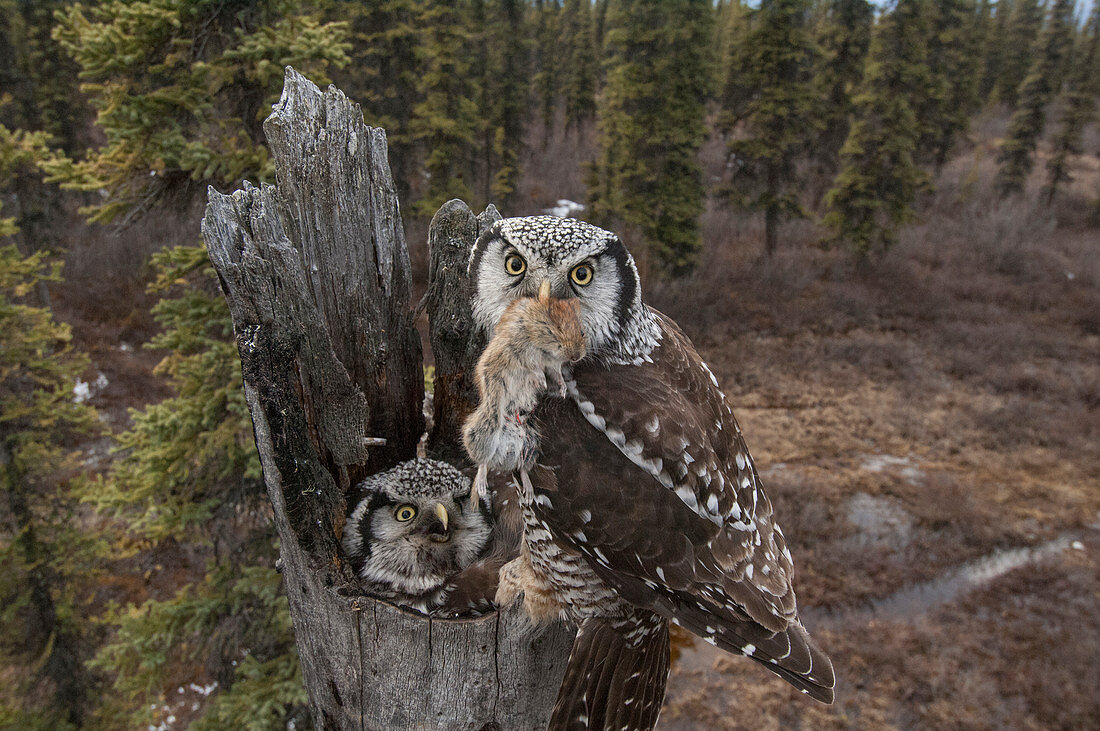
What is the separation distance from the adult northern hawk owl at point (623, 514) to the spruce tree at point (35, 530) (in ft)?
32.8

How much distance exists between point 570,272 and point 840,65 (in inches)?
1346

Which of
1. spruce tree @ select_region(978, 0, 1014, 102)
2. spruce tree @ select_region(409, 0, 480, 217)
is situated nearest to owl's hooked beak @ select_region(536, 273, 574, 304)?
spruce tree @ select_region(409, 0, 480, 217)

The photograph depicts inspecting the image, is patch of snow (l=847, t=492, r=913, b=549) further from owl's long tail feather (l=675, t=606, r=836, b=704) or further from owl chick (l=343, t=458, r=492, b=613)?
owl chick (l=343, t=458, r=492, b=613)

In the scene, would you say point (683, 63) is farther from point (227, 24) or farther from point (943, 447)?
point (227, 24)

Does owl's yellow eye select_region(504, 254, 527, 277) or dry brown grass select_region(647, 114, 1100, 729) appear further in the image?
dry brown grass select_region(647, 114, 1100, 729)

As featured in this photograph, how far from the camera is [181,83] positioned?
6348mm

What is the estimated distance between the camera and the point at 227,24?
6.44 meters

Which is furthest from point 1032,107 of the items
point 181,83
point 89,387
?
point 89,387

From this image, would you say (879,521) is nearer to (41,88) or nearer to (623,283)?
(623,283)

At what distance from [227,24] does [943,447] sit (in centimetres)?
1934

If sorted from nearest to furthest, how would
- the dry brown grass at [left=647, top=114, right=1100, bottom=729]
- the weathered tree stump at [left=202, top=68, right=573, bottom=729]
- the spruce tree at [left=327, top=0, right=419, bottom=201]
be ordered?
the weathered tree stump at [left=202, top=68, right=573, bottom=729]
the dry brown grass at [left=647, top=114, right=1100, bottom=729]
the spruce tree at [left=327, top=0, right=419, bottom=201]

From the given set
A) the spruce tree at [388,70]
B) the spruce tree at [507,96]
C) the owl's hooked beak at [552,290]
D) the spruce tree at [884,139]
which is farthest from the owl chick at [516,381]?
the spruce tree at [507,96]

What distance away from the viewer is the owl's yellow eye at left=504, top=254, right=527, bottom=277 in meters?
2.62

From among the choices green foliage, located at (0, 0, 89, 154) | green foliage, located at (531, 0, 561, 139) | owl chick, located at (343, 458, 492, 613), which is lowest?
owl chick, located at (343, 458, 492, 613)
